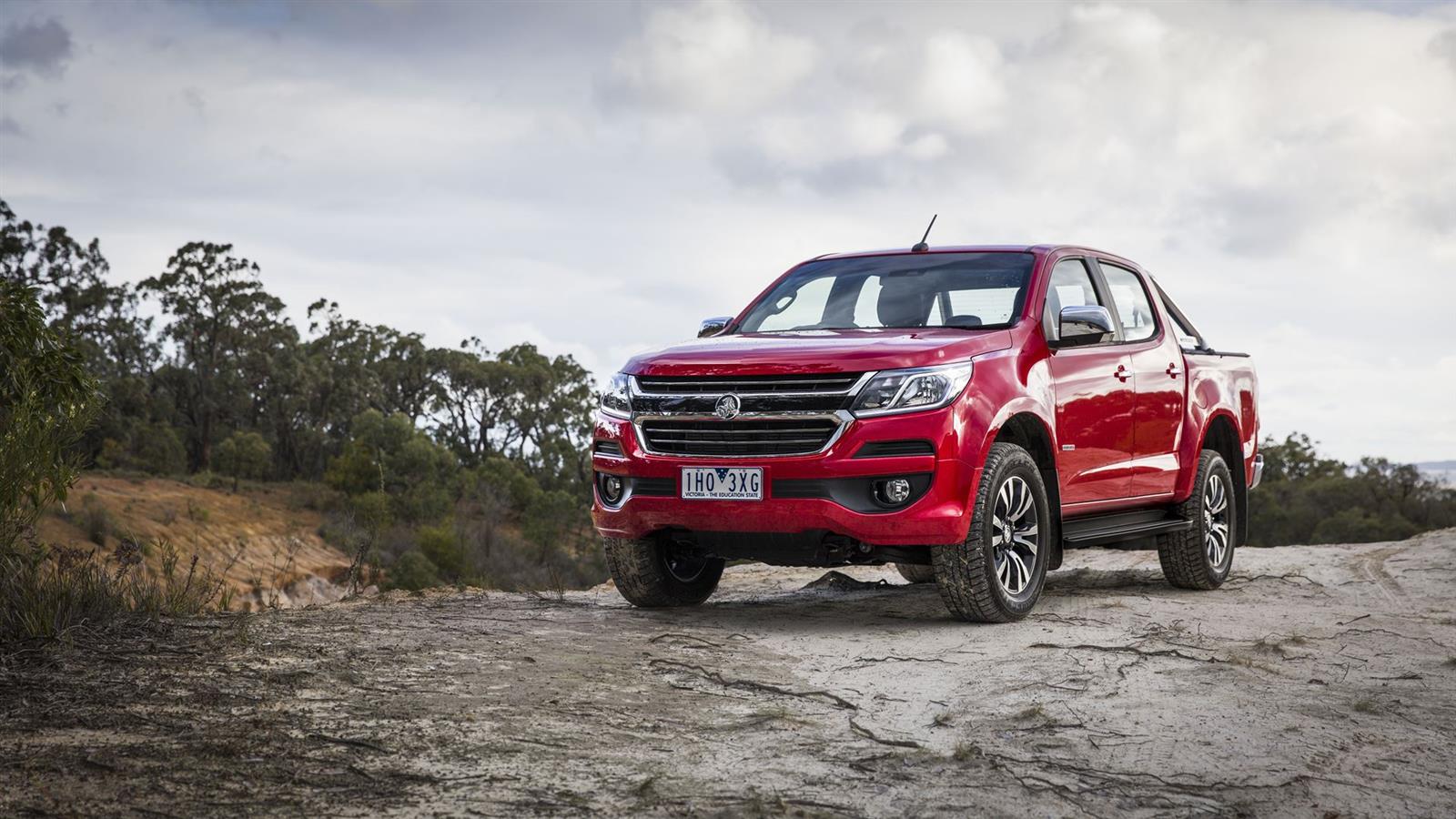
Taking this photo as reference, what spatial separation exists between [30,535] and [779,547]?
3.59 metres

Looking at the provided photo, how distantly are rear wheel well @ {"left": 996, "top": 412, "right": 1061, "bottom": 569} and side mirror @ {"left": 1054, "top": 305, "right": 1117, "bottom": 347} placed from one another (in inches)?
18.3

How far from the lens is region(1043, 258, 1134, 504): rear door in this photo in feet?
25.3

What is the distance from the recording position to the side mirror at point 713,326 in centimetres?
834

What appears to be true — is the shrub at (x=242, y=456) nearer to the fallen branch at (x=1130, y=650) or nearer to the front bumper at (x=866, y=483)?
the front bumper at (x=866, y=483)

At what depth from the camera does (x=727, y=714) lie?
4.94 m

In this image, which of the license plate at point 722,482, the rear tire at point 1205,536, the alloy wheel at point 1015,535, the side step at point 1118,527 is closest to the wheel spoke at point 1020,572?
the alloy wheel at point 1015,535

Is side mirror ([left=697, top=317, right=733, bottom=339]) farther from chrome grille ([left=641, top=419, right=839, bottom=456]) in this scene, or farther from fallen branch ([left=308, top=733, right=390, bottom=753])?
fallen branch ([left=308, top=733, right=390, bottom=753])

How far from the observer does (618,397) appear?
734cm

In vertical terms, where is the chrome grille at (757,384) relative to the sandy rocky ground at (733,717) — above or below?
above

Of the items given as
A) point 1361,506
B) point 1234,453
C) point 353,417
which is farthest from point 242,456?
point 1234,453

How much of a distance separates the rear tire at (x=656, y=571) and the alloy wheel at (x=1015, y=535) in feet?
5.75

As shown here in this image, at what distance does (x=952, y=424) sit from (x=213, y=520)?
55.0m

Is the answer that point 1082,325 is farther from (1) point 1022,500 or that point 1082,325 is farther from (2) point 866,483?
(2) point 866,483

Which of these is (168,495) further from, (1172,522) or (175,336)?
→ (1172,522)
